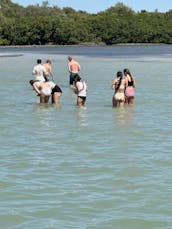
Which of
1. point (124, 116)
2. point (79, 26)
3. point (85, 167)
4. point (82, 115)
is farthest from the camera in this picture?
point (79, 26)

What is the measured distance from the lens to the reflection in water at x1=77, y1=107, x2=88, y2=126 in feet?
51.8

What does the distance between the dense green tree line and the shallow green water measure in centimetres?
11412

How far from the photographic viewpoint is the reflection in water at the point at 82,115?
51.8ft

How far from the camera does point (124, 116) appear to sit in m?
16.9

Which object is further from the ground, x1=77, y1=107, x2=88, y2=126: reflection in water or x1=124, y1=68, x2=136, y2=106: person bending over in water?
x1=124, y1=68, x2=136, y2=106: person bending over in water

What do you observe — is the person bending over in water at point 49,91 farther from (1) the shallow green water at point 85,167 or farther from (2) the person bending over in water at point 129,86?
(2) the person bending over in water at point 129,86

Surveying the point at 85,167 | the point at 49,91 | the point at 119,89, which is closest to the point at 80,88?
the point at 49,91

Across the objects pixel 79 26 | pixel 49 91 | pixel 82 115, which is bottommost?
pixel 79 26

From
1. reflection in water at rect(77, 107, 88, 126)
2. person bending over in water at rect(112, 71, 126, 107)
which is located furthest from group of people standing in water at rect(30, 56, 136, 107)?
reflection in water at rect(77, 107, 88, 126)

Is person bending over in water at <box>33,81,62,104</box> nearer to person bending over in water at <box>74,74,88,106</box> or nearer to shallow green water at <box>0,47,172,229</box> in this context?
shallow green water at <box>0,47,172,229</box>

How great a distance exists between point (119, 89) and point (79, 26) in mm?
123165

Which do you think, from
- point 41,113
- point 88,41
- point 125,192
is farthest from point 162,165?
point 88,41

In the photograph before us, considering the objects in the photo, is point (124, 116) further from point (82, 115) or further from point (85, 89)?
point (85, 89)

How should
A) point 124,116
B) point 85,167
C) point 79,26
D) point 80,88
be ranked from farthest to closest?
point 79,26 → point 80,88 → point 124,116 → point 85,167
